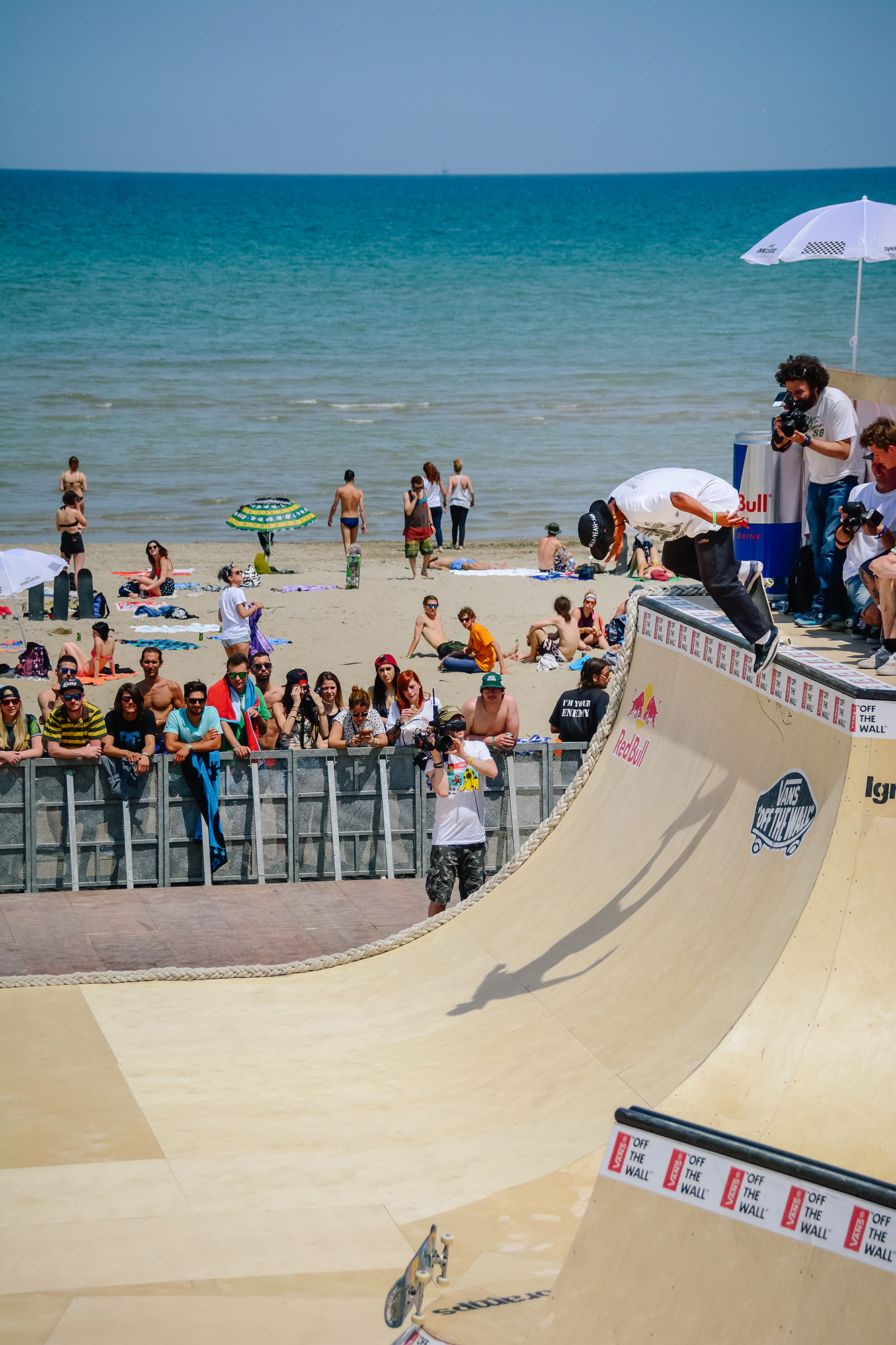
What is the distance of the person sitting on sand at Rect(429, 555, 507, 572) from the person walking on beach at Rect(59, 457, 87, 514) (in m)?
5.75

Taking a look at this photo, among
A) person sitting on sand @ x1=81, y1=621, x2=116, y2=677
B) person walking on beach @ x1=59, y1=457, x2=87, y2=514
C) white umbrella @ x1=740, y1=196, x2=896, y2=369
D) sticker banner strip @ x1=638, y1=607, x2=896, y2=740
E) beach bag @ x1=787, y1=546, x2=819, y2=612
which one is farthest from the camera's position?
person walking on beach @ x1=59, y1=457, x2=87, y2=514

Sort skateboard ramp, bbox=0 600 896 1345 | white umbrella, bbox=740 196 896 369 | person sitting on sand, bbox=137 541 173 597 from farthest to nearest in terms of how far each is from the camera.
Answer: person sitting on sand, bbox=137 541 173 597, white umbrella, bbox=740 196 896 369, skateboard ramp, bbox=0 600 896 1345

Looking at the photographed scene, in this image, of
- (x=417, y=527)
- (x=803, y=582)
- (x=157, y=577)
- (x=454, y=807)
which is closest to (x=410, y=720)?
(x=454, y=807)

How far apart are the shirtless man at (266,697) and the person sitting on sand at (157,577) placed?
25.0ft

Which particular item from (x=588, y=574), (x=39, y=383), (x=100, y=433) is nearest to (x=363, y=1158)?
(x=588, y=574)

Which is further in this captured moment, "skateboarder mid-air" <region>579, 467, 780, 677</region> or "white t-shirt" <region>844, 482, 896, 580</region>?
"white t-shirt" <region>844, 482, 896, 580</region>

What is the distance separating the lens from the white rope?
8258 mm

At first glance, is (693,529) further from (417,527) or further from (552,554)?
(417,527)

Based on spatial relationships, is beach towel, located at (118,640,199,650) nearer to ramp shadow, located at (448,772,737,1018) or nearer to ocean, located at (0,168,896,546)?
ocean, located at (0,168,896,546)

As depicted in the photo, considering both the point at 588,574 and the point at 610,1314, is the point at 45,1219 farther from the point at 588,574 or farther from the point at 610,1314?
the point at 588,574

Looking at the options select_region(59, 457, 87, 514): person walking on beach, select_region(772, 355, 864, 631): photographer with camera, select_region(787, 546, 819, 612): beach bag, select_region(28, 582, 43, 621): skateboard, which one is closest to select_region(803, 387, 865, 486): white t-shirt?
select_region(772, 355, 864, 631): photographer with camera

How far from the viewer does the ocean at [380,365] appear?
32.8 m

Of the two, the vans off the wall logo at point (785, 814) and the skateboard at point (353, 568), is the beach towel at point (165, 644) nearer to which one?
the skateboard at point (353, 568)

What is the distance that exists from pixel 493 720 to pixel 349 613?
9.21 m
